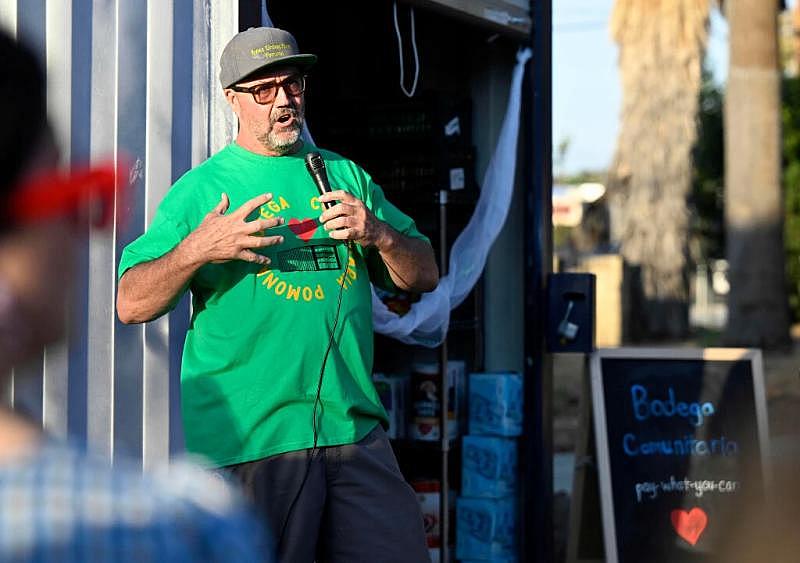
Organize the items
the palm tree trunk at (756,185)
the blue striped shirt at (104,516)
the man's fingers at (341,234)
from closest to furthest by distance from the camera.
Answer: the blue striped shirt at (104,516) < the man's fingers at (341,234) < the palm tree trunk at (756,185)

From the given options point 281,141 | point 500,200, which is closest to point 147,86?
point 281,141

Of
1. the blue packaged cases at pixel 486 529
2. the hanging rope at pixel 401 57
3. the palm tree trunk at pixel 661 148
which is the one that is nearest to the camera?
the hanging rope at pixel 401 57

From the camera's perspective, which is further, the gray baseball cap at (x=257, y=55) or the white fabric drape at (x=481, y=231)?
the white fabric drape at (x=481, y=231)

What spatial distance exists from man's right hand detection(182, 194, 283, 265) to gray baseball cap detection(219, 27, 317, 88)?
49 cm

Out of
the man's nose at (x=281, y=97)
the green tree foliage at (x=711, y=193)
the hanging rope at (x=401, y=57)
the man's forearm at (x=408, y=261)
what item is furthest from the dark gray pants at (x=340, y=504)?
the green tree foliage at (x=711, y=193)

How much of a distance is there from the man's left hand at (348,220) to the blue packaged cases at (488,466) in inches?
97.2

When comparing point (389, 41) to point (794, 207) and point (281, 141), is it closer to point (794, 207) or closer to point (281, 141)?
point (281, 141)

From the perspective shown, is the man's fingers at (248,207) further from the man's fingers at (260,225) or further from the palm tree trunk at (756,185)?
the palm tree trunk at (756,185)

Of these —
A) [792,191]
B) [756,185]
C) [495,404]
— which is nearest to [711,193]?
[792,191]

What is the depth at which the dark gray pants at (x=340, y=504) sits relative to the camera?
10.8 ft

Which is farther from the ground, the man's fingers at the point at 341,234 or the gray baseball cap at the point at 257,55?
the gray baseball cap at the point at 257,55

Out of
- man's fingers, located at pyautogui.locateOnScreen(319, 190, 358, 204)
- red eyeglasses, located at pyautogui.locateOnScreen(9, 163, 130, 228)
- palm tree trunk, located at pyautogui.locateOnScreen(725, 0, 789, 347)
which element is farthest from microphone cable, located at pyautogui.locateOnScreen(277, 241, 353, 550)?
palm tree trunk, located at pyautogui.locateOnScreen(725, 0, 789, 347)

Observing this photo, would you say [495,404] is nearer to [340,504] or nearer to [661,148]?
[340,504]

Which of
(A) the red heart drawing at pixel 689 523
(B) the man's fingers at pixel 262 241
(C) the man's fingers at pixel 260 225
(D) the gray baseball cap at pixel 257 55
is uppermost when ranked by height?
(D) the gray baseball cap at pixel 257 55
